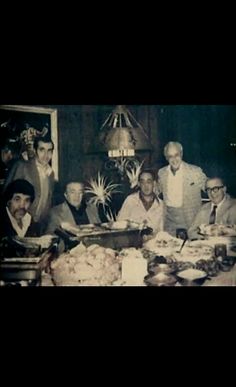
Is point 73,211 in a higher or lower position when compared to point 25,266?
higher

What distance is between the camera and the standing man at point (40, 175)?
10.0 ft

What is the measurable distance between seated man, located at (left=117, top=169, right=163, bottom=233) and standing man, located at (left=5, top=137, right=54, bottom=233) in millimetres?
366

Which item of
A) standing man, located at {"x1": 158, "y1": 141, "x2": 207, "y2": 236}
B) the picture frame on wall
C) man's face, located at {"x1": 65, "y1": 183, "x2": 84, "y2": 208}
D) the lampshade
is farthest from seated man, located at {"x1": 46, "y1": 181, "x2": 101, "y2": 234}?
standing man, located at {"x1": 158, "y1": 141, "x2": 207, "y2": 236}

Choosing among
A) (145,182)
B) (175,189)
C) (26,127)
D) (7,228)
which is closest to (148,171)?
(145,182)

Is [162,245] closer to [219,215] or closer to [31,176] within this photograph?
[219,215]

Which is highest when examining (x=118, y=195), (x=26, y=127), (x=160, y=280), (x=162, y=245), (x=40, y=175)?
(x=26, y=127)

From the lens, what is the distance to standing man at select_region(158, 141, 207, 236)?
308 centimetres

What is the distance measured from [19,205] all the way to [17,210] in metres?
0.03

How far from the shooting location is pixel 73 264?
120 inches

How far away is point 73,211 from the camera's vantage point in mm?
3062

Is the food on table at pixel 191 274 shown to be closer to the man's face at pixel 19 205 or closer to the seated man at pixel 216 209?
the seated man at pixel 216 209

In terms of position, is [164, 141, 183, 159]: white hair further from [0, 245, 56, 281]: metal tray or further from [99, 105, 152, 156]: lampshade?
[0, 245, 56, 281]: metal tray
